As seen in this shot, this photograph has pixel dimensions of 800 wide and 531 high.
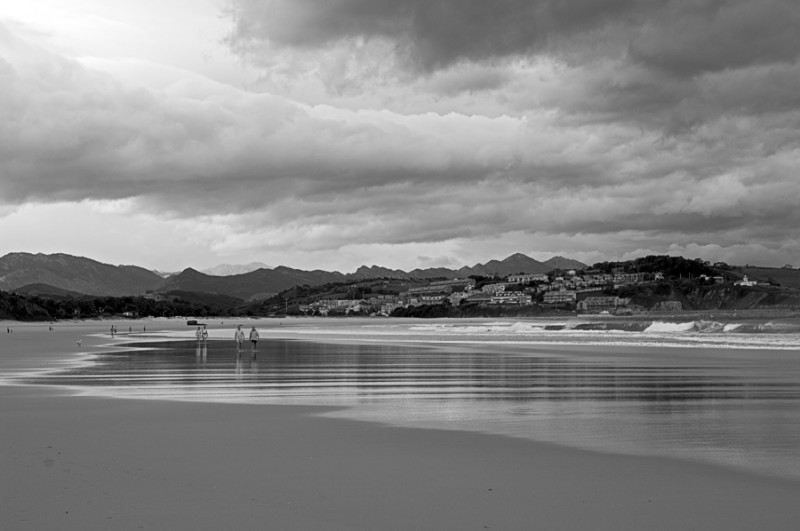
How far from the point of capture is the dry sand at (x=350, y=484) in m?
7.60

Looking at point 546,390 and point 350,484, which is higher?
→ point 350,484

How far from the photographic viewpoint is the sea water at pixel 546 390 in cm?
1239

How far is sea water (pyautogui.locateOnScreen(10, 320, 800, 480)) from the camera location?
1239 cm

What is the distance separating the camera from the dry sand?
7.60 metres

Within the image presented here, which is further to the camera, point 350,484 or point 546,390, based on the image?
point 546,390

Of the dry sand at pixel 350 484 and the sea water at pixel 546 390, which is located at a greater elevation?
the dry sand at pixel 350 484

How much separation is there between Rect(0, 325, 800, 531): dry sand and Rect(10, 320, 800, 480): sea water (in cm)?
128

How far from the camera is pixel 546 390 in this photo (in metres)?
20.1

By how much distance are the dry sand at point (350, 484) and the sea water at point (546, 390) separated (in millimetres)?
1280

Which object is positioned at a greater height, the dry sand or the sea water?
the dry sand

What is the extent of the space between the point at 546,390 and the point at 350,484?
11.9m

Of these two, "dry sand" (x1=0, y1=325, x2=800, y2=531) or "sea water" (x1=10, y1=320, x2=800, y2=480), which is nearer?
"dry sand" (x1=0, y1=325, x2=800, y2=531)

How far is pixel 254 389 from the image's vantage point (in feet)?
69.1

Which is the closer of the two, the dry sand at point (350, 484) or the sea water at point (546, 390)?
the dry sand at point (350, 484)
